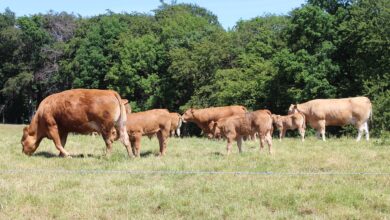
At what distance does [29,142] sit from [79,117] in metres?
1.72

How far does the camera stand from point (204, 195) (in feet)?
32.2

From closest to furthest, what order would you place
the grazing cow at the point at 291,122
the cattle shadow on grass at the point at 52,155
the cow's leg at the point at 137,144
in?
1. the cattle shadow on grass at the point at 52,155
2. the cow's leg at the point at 137,144
3. the grazing cow at the point at 291,122

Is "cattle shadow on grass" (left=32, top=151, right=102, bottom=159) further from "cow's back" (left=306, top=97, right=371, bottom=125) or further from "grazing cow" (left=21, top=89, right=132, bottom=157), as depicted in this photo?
"cow's back" (left=306, top=97, right=371, bottom=125)

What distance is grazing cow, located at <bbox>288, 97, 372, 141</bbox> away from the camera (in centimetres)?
2384

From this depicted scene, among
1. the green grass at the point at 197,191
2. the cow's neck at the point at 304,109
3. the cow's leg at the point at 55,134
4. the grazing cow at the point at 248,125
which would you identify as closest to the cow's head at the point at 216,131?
the grazing cow at the point at 248,125

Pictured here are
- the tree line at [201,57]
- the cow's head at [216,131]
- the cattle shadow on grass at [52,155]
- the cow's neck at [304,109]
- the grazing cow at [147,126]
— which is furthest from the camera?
the tree line at [201,57]

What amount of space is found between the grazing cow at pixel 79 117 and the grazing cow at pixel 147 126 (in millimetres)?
436

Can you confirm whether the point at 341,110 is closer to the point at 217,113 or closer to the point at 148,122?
the point at 217,113

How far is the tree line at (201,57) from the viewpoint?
40.4 metres

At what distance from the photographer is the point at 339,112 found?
79.4 feet

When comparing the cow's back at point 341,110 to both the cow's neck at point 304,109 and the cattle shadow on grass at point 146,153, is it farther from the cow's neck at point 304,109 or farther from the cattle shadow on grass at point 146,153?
the cattle shadow on grass at point 146,153

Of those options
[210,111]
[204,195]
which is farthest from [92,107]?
[210,111]

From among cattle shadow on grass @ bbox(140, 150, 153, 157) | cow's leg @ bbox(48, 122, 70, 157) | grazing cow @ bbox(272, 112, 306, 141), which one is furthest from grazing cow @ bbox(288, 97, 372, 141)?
cow's leg @ bbox(48, 122, 70, 157)

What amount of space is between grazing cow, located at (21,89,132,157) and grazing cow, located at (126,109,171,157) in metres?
0.44
